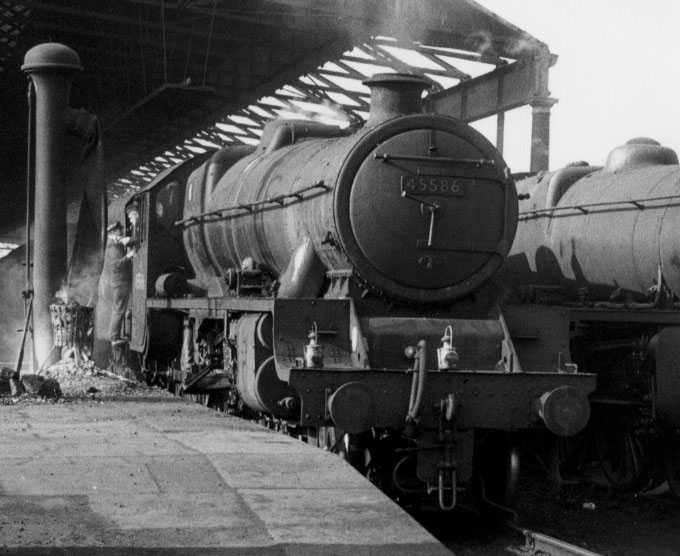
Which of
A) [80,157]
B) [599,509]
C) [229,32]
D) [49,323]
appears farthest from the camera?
[229,32]

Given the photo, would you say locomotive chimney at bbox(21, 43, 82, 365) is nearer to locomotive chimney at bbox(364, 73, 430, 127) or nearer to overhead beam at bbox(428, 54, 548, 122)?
locomotive chimney at bbox(364, 73, 430, 127)

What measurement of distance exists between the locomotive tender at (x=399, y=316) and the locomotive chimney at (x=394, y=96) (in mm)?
11

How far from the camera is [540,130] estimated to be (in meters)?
17.4

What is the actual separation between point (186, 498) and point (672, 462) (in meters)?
5.45

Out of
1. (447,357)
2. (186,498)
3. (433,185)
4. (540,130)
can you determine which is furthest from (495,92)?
(186,498)

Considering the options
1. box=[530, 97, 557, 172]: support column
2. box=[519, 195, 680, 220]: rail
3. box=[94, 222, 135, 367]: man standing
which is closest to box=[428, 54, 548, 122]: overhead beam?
box=[530, 97, 557, 172]: support column

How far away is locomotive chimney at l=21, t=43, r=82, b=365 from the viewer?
13.8 m

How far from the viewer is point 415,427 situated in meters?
7.88

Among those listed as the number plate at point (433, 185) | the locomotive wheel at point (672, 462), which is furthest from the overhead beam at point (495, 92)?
the number plate at point (433, 185)

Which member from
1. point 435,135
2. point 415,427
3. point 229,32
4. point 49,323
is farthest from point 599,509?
point 229,32

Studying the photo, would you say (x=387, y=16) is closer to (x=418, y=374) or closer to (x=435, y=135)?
(x=435, y=135)

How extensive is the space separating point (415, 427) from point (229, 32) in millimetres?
14677

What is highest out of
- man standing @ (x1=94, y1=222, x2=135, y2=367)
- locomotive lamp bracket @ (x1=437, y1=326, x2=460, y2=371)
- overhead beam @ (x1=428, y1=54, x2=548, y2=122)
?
overhead beam @ (x1=428, y1=54, x2=548, y2=122)

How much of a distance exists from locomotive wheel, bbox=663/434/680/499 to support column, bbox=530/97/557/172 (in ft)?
25.3
